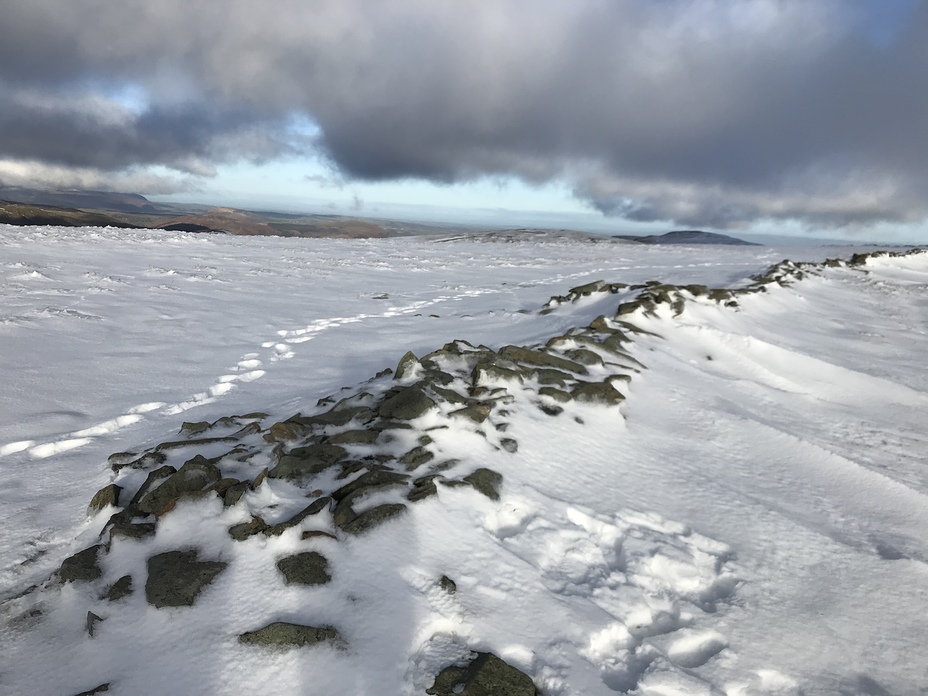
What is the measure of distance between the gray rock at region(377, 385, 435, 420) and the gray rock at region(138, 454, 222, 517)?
1.59m

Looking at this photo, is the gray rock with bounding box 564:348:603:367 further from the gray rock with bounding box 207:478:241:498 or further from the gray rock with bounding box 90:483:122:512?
the gray rock with bounding box 90:483:122:512

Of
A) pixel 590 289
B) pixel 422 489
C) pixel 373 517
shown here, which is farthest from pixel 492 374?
pixel 590 289

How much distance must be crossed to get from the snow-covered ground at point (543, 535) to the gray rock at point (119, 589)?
51 millimetres

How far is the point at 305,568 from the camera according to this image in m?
3.25

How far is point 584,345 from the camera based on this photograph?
7.55m

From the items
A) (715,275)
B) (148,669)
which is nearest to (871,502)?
(148,669)

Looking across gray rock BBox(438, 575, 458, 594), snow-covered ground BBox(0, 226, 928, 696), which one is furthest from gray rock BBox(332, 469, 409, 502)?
gray rock BBox(438, 575, 458, 594)

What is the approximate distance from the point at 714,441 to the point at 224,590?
483cm

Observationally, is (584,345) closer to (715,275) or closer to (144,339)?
(144,339)

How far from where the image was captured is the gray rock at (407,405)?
5.02 meters

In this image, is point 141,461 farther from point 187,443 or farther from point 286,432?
point 286,432

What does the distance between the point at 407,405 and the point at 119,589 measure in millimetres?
2608

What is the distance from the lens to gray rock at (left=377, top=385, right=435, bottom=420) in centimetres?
502

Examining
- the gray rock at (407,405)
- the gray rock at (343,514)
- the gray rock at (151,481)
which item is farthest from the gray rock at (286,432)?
the gray rock at (343,514)
